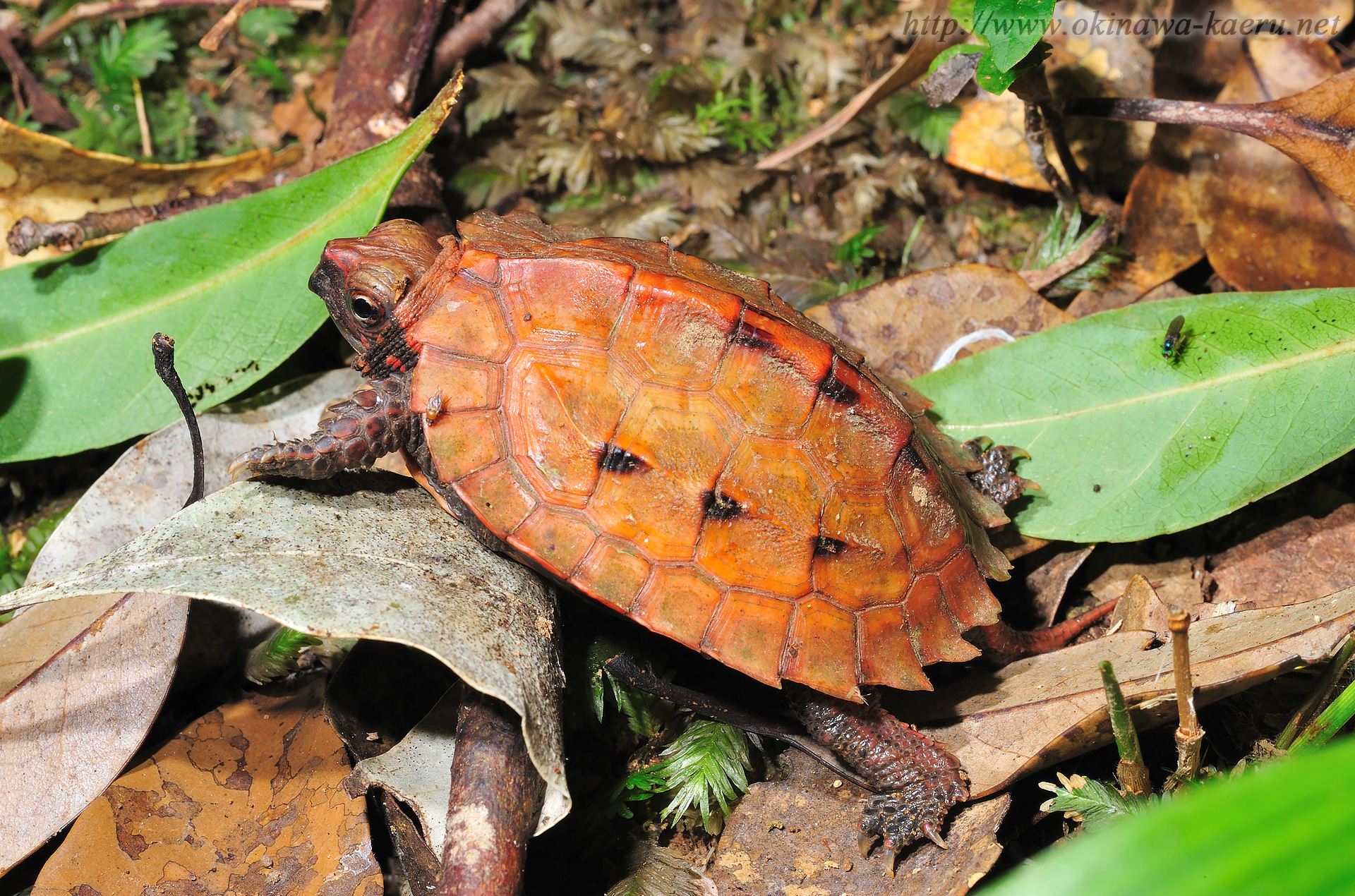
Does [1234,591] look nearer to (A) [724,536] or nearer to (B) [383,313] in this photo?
(A) [724,536]

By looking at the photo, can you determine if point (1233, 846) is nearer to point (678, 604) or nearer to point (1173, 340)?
point (678, 604)

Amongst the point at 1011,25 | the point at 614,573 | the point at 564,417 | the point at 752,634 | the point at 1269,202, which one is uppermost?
the point at 1011,25

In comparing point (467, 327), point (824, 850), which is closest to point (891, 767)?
point (824, 850)

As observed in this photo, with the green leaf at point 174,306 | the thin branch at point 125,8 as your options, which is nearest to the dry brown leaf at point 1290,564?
the green leaf at point 174,306

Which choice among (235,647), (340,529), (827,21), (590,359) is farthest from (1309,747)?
(827,21)

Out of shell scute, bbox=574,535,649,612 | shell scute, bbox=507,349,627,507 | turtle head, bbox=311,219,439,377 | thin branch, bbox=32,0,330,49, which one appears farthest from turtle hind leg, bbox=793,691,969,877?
thin branch, bbox=32,0,330,49

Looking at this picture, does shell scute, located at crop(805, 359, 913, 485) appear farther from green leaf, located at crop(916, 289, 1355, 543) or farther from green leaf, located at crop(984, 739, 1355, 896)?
green leaf, located at crop(984, 739, 1355, 896)
